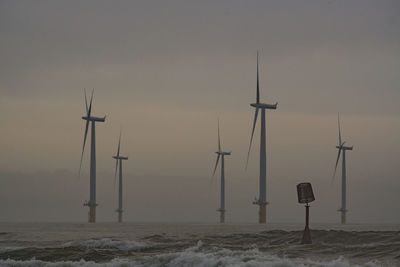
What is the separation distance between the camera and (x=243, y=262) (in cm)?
3956

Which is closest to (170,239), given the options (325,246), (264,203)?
(325,246)

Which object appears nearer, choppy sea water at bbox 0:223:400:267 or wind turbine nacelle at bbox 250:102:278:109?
choppy sea water at bbox 0:223:400:267

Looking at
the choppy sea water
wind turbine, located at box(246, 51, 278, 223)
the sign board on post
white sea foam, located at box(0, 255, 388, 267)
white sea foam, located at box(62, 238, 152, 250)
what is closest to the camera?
white sea foam, located at box(0, 255, 388, 267)

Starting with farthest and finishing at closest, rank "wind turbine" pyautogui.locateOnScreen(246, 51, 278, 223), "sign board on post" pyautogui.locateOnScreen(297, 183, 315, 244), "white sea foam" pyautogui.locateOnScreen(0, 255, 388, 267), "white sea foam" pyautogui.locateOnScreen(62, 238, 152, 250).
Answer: "wind turbine" pyautogui.locateOnScreen(246, 51, 278, 223) < "white sea foam" pyautogui.locateOnScreen(62, 238, 152, 250) < "sign board on post" pyautogui.locateOnScreen(297, 183, 315, 244) < "white sea foam" pyautogui.locateOnScreen(0, 255, 388, 267)

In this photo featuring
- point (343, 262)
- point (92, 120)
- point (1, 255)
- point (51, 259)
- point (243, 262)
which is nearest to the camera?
point (343, 262)

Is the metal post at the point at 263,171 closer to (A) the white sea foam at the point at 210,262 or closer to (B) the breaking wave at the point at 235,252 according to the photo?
(B) the breaking wave at the point at 235,252

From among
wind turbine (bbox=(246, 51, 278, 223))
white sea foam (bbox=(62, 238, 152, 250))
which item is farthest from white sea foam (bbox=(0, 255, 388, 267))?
wind turbine (bbox=(246, 51, 278, 223))

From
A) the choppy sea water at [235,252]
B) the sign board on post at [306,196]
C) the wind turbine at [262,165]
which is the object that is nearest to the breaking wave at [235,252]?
the choppy sea water at [235,252]

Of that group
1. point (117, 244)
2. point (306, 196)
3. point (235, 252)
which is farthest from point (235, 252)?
point (117, 244)

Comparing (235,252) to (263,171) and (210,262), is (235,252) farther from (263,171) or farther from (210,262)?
(263,171)

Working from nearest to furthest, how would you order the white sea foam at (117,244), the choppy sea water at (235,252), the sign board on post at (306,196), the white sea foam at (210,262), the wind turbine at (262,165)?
1. the white sea foam at (210,262)
2. the choppy sea water at (235,252)
3. the sign board on post at (306,196)
4. the white sea foam at (117,244)
5. the wind turbine at (262,165)

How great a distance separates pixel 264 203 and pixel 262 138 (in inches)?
1099

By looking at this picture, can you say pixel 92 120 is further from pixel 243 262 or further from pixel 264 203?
pixel 243 262

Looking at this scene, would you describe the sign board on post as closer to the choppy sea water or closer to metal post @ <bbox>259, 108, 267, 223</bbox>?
the choppy sea water
